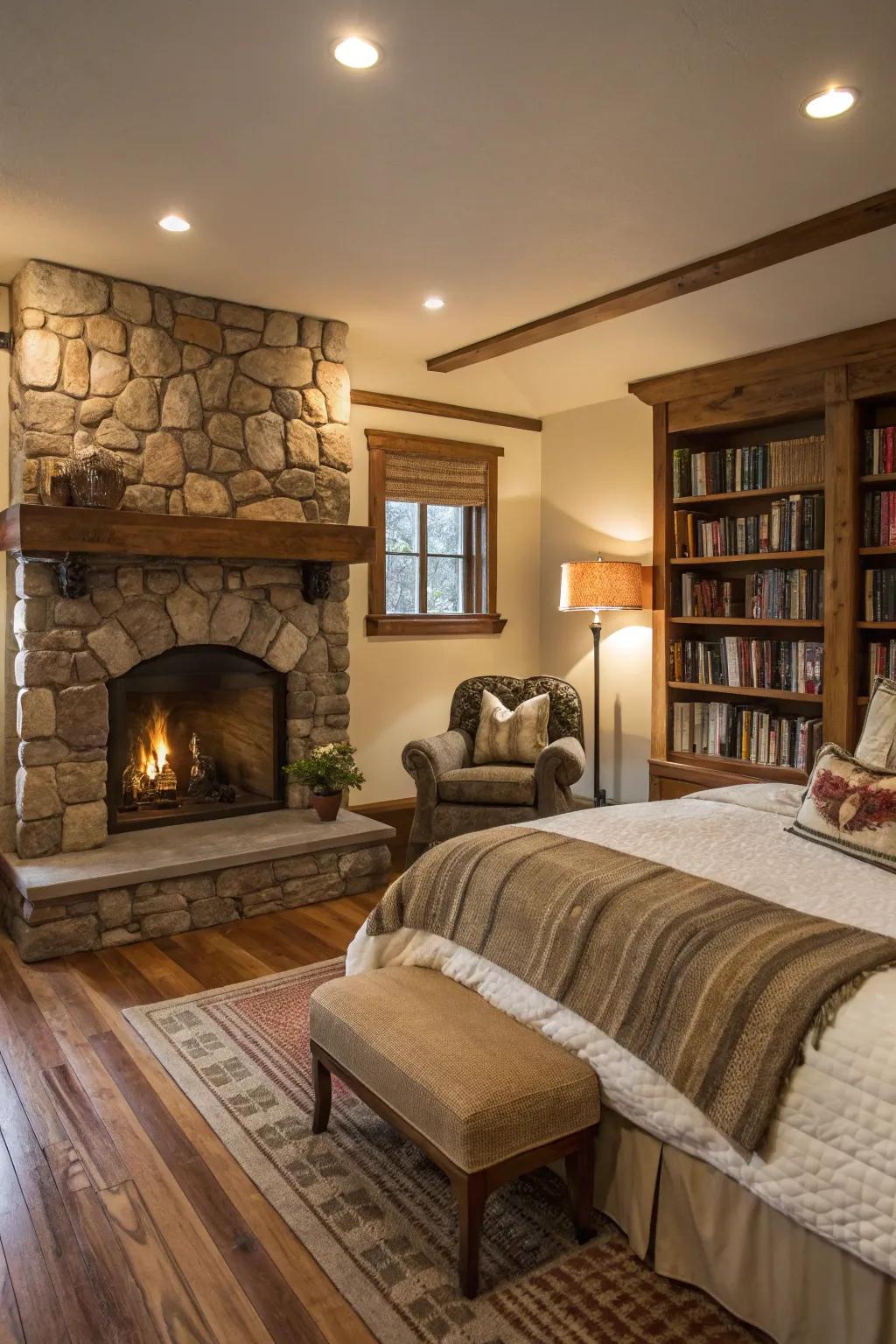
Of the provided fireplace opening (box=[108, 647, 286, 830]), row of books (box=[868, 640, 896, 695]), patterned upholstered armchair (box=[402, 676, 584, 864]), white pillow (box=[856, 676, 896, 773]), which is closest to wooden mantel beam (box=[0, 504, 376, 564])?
fireplace opening (box=[108, 647, 286, 830])

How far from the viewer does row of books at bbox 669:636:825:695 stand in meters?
4.52

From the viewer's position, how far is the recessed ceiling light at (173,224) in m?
3.42

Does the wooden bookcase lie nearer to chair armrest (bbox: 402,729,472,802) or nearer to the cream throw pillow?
the cream throw pillow

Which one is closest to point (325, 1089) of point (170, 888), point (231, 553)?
point (170, 888)

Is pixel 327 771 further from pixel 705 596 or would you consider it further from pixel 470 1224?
pixel 470 1224

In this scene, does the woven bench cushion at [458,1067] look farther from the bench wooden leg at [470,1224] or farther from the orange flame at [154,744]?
the orange flame at [154,744]

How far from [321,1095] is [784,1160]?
124cm

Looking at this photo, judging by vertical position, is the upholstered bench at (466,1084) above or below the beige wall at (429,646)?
below

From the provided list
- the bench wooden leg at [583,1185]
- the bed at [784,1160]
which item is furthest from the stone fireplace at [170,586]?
the bench wooden leg at [583,1185]

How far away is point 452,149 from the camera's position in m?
2.88

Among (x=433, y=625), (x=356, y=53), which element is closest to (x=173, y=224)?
(x=356, y=53)

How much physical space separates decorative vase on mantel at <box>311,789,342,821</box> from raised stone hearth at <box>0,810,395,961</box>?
0.14 ft

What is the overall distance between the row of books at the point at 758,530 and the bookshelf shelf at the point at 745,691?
68cm

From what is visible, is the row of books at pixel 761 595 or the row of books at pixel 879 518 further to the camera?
the row of books at pixel 761 595
